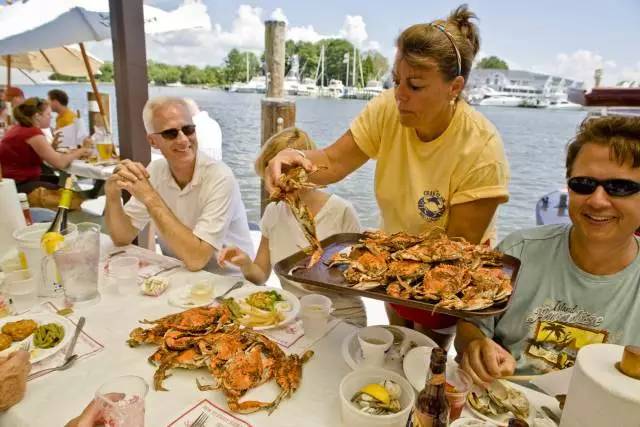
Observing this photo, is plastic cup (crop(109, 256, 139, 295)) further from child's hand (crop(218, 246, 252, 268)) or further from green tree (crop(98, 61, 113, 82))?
green tree (crop(98, 61, 113, 82))

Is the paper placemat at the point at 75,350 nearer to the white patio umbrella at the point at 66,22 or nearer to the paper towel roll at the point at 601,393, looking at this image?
the paper towel roll at the point at 601,393

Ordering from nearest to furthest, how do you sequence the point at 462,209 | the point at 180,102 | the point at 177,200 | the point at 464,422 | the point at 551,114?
the point at 464,422 < the point at 462,209 < the point at 180,102 < the point at 177,200 < the point at 551,114

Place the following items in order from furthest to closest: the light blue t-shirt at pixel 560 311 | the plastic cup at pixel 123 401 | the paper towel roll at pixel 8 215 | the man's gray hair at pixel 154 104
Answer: the man's gray hair at pixel 154 104 → the paper towel roll at pixel 8 215 → the light blue t-shirt at pixel 560 311 → the plastic cup at pixel 123 401

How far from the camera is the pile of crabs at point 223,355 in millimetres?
1377

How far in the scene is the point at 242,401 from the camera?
1348mm

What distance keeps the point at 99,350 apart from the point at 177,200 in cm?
157

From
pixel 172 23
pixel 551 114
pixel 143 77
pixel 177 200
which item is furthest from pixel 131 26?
pixel 551 114

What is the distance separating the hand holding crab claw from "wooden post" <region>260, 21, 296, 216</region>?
4.11 metres

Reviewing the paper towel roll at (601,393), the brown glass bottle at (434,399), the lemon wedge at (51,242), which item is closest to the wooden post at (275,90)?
the lemon wedge at (51,242)

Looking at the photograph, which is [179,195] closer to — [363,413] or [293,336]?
[293,336]

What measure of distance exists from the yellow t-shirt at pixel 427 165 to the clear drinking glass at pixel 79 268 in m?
1.55

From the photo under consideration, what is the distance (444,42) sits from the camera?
182 centimetres

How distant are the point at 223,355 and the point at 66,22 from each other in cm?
610

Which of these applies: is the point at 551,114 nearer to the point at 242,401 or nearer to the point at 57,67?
the point at 57,67
